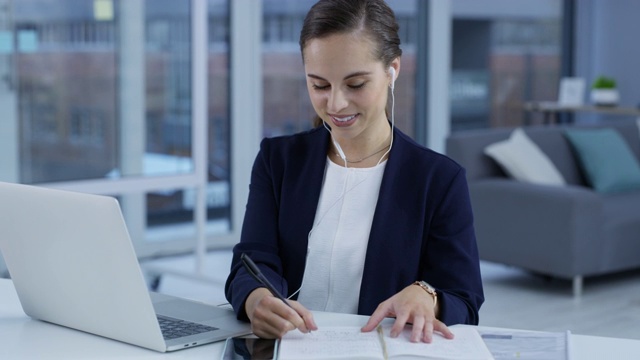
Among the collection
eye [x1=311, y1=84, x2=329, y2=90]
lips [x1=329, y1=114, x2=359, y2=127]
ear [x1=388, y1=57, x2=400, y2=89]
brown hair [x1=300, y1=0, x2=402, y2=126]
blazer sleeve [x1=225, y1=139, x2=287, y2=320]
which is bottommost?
blazer sleeve [x1=225, y1=139, x2=287, y2=320]

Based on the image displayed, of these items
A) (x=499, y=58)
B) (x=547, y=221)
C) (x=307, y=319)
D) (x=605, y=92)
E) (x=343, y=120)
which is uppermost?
(x=499, y=58)

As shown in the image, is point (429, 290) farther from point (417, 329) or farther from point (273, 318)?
point (273, 318)

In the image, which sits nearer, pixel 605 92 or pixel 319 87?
pixel 319 87

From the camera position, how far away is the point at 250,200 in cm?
206

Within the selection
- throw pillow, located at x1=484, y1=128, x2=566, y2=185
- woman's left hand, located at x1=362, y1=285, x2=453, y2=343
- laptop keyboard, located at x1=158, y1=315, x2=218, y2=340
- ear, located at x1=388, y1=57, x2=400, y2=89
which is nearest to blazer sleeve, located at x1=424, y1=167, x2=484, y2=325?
woman's left hand, located at x1=362, y1=285, x2=453, y2=343

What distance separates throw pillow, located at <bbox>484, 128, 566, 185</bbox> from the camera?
521 cm

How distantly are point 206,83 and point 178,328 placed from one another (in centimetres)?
372

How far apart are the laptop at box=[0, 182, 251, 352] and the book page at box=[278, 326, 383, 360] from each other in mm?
140

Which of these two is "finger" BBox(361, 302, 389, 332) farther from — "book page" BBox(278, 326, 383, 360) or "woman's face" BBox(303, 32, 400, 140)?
"woman's face" BBox(303, 32, 400, 140)

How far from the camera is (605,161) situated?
216 inches

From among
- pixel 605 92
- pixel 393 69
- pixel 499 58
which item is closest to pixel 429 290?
pixel 393 69

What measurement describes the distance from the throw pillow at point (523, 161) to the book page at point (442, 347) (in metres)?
3.59

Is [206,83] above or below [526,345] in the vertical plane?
above

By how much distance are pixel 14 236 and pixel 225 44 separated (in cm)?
439
